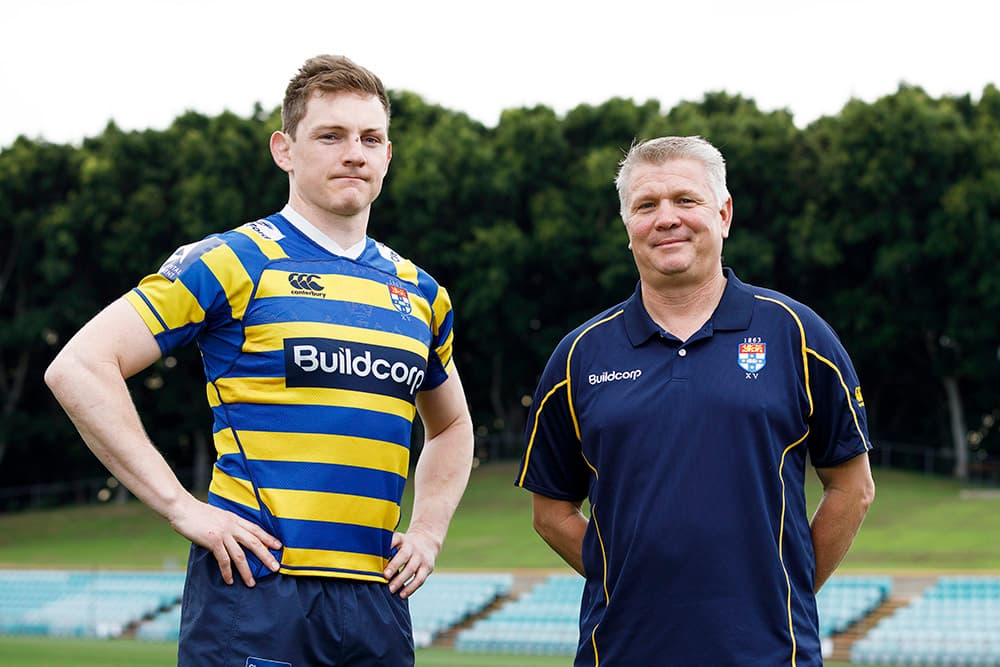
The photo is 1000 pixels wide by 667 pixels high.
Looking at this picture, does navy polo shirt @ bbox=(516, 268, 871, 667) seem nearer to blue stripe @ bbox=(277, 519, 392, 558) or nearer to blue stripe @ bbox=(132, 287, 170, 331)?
blue stripe @ bbox=(277, 519, 392, 558)

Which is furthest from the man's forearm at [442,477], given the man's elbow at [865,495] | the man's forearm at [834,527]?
the man's elbow at [865,495]

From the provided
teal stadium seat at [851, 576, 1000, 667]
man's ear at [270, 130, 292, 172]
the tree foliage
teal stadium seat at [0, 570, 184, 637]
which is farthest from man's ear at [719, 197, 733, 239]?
the tree foliage

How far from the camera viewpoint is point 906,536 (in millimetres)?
25719

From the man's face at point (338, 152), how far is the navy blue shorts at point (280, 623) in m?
1.04

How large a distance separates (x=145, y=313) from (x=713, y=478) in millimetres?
1592

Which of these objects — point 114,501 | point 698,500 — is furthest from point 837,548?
point 114,501

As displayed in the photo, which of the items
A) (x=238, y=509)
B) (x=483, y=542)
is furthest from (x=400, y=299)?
(x=483, y=542)

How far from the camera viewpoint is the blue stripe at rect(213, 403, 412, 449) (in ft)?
11.2

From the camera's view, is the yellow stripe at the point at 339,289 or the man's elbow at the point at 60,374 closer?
the man's elbow at the point at 60,374

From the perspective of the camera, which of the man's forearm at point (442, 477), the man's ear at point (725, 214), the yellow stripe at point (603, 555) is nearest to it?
the yellow stripe at point (603, 555)

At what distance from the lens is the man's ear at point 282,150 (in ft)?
12.1

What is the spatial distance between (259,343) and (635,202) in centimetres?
115

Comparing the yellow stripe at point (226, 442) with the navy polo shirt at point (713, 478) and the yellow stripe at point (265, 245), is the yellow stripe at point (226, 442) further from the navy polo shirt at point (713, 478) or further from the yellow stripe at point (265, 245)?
the navy polo shirt at point (713, 478)

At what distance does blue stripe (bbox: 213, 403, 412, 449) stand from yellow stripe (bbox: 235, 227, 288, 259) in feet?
1.41
